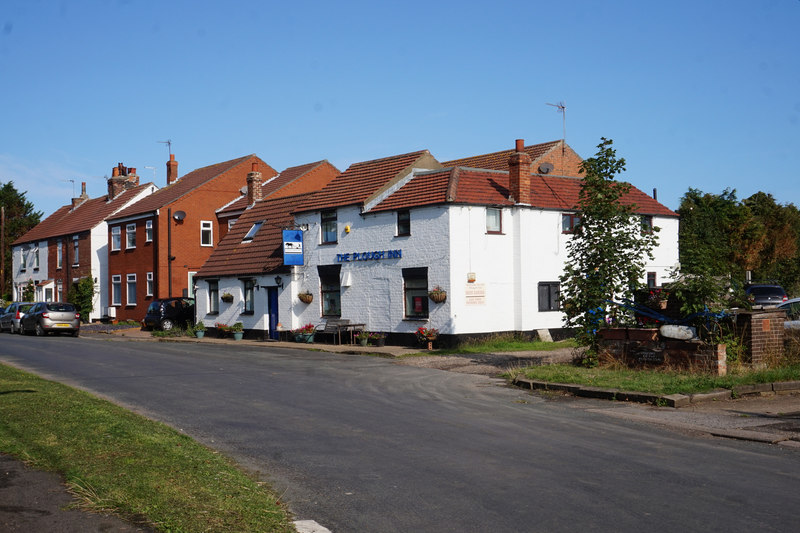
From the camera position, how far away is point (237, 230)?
39250 mm

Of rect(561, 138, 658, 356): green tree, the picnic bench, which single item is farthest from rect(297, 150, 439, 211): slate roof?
rect(561, 138, 658, 356): green tree

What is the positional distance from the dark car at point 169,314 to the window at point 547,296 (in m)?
20.0

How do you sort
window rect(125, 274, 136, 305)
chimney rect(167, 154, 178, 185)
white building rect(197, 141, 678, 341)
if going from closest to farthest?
white building rect(197, 141, 678, 341)
window rect(125, 274, 136, 305)
chimney rect(167, 154, 178, 185)

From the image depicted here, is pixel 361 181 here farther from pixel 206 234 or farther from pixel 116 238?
pixel 116 238

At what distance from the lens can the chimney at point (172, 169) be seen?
185ft

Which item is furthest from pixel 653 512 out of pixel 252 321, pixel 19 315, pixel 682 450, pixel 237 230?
pixel 19 315

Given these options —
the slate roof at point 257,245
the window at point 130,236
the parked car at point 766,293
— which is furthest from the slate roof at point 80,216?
A: the parked car at point 766,293

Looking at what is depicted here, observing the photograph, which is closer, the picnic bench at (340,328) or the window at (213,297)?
the picnic bench at (340,328)

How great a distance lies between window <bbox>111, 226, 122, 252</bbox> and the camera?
50597 millimetres

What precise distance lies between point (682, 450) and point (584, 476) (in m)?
2.03

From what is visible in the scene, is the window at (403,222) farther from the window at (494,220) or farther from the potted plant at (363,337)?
the potted plant at (363,337)

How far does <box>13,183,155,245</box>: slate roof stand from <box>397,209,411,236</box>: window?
3156 cm

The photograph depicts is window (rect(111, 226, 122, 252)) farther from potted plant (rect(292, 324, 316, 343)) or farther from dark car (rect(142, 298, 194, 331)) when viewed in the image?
potted plant (rect(292, 324, 316, 343))

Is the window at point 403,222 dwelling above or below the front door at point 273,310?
above
